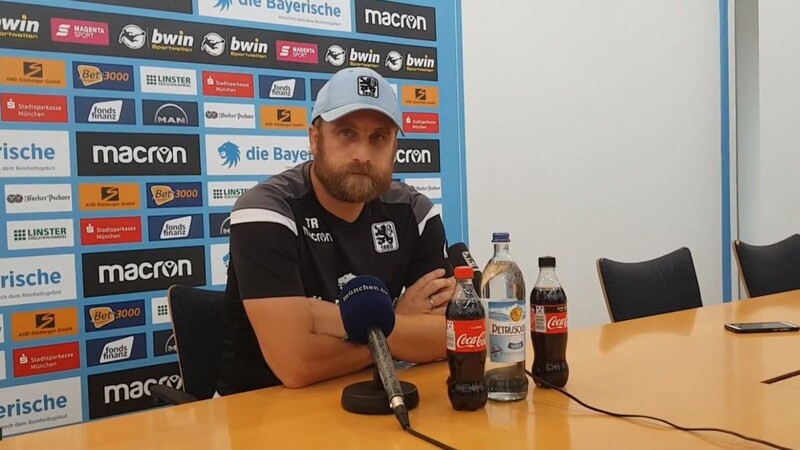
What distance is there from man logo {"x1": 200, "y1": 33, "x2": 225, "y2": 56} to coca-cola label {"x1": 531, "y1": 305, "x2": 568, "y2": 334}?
Answer: 6.65 feet

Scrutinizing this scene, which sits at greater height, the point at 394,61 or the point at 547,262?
the point at 394,61

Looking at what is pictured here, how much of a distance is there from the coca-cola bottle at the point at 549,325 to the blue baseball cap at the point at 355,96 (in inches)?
25.9

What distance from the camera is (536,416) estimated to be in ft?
4.03

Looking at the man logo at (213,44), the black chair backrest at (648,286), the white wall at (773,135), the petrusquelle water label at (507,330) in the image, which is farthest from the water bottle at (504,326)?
the white wall at (773,135)

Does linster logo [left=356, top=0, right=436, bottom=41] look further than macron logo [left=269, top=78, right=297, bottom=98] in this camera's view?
Yes

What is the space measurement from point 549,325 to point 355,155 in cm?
74

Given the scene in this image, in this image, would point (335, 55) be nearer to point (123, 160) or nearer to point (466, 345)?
point (123, 160)

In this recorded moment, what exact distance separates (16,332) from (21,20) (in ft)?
3.70

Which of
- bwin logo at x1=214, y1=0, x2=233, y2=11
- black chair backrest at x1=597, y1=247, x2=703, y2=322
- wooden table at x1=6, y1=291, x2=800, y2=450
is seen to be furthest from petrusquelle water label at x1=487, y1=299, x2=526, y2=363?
bwin logo at x1=214, y1=0, x2=233, y2=11

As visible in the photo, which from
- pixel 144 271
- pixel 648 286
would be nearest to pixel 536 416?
pixel 648 286

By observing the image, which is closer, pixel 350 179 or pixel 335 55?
pixel 350 179

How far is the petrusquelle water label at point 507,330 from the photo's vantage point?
1249 millimetres

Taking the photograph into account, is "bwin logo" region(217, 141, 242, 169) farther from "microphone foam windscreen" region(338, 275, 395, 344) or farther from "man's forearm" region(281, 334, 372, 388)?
"microphone foam windscreen" region(338, 275, 395, 344)

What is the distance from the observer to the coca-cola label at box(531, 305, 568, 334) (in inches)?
53.2
